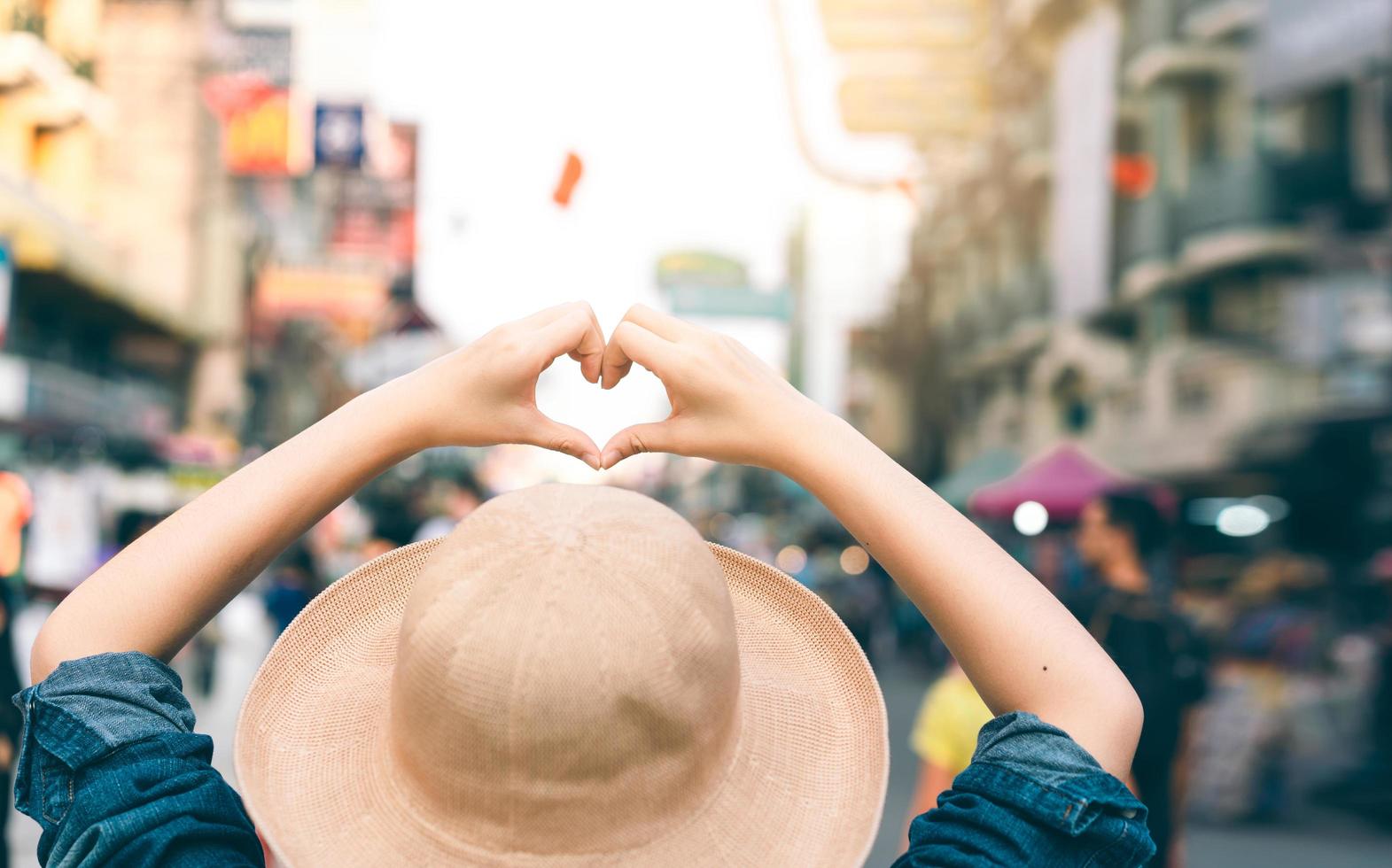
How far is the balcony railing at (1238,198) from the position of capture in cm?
1936

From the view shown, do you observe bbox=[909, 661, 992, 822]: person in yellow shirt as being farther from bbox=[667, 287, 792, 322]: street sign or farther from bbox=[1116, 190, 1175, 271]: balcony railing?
bbox=[1116, 190, 1175, 271]: balcony railing

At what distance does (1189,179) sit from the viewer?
71.0ft

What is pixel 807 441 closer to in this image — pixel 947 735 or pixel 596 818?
pixel 596 818

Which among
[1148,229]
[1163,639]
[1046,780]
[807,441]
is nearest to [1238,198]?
[1148,229]

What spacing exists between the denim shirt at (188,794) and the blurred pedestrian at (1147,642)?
128 inches

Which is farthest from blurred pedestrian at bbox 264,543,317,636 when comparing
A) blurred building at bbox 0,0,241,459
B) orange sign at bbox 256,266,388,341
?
orange sign at bbox 256,266,388,341

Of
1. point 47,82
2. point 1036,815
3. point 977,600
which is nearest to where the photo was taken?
point 1036,815

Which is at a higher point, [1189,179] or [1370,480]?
[1189,179]

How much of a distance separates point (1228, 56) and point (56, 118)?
18.8 meters

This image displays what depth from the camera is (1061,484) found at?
480 inches

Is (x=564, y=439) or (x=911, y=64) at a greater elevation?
(x=564, y=439)

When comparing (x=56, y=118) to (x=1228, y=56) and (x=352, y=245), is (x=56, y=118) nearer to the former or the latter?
(x=352, y=245)

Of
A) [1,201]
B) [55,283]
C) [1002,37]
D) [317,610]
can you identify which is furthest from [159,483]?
[1002,37]

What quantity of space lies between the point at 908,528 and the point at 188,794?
0.74 metres
